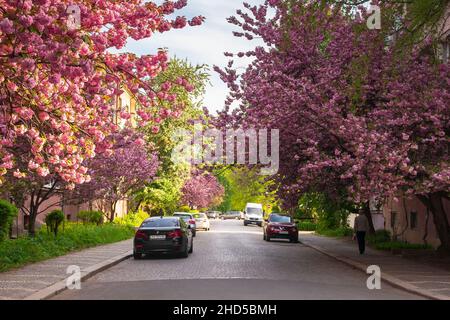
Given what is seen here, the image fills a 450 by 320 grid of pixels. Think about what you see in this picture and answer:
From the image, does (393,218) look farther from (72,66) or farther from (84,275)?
(72,66)

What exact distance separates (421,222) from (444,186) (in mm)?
11463

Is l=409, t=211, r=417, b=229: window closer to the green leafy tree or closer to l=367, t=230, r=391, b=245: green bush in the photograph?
l=367, t=230, r=391, b=245: green bush

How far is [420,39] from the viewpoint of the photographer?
16.9m

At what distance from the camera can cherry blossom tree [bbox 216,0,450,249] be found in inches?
613

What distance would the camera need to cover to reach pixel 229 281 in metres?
13.4

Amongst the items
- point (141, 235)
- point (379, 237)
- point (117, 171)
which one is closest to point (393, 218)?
point (379, 237)

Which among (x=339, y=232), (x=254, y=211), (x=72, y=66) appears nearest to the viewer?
(x=72, y=66)

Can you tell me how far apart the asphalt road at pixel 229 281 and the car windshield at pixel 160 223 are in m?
1.15

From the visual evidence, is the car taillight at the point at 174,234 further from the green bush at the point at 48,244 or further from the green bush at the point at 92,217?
the green bush at the point at 92,217

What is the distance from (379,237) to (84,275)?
18.7m

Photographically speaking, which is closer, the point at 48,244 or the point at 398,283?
the point at 398,283

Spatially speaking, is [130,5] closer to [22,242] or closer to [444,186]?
[444,186]

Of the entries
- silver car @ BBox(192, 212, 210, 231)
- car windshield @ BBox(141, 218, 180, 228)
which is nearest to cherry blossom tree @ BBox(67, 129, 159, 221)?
car windshield @ BBox(141, 218, 180, 228)

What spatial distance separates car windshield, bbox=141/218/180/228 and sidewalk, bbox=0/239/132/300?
1.24 metres
